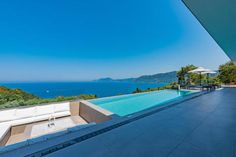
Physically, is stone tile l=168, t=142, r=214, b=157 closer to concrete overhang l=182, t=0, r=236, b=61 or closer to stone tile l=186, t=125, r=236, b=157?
stone tile l=186, t=125, r=236, b=157

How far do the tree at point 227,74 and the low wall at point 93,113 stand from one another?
16.4m

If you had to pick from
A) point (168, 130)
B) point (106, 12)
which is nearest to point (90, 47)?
point (106, 12)

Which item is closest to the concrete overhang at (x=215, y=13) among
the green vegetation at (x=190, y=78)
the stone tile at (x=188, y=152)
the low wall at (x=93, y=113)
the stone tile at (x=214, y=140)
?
the stone tile at (x=214, y=140)

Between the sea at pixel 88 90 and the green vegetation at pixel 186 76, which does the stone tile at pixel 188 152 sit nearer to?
the sea at pixel 88 90

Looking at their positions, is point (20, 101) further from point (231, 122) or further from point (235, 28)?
point (235, 28)

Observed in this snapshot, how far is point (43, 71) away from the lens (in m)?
19.3

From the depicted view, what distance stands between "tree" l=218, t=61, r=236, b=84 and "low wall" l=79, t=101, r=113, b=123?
53.7 ft

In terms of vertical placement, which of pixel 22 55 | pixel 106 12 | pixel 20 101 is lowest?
pixel 20 101

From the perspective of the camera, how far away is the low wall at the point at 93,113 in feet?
13.4

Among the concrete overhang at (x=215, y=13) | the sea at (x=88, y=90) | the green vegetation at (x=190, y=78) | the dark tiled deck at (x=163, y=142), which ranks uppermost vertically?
the concrete overhang at (x=215, y=13)

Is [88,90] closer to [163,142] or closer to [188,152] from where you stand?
[163,142]

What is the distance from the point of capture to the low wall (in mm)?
4071

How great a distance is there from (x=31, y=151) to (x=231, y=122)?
12.2 feet

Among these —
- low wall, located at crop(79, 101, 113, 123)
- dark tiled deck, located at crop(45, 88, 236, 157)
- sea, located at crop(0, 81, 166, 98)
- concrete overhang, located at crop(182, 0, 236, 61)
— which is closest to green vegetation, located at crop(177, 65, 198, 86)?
sea, located at crop(0, 81, 166, 98)
